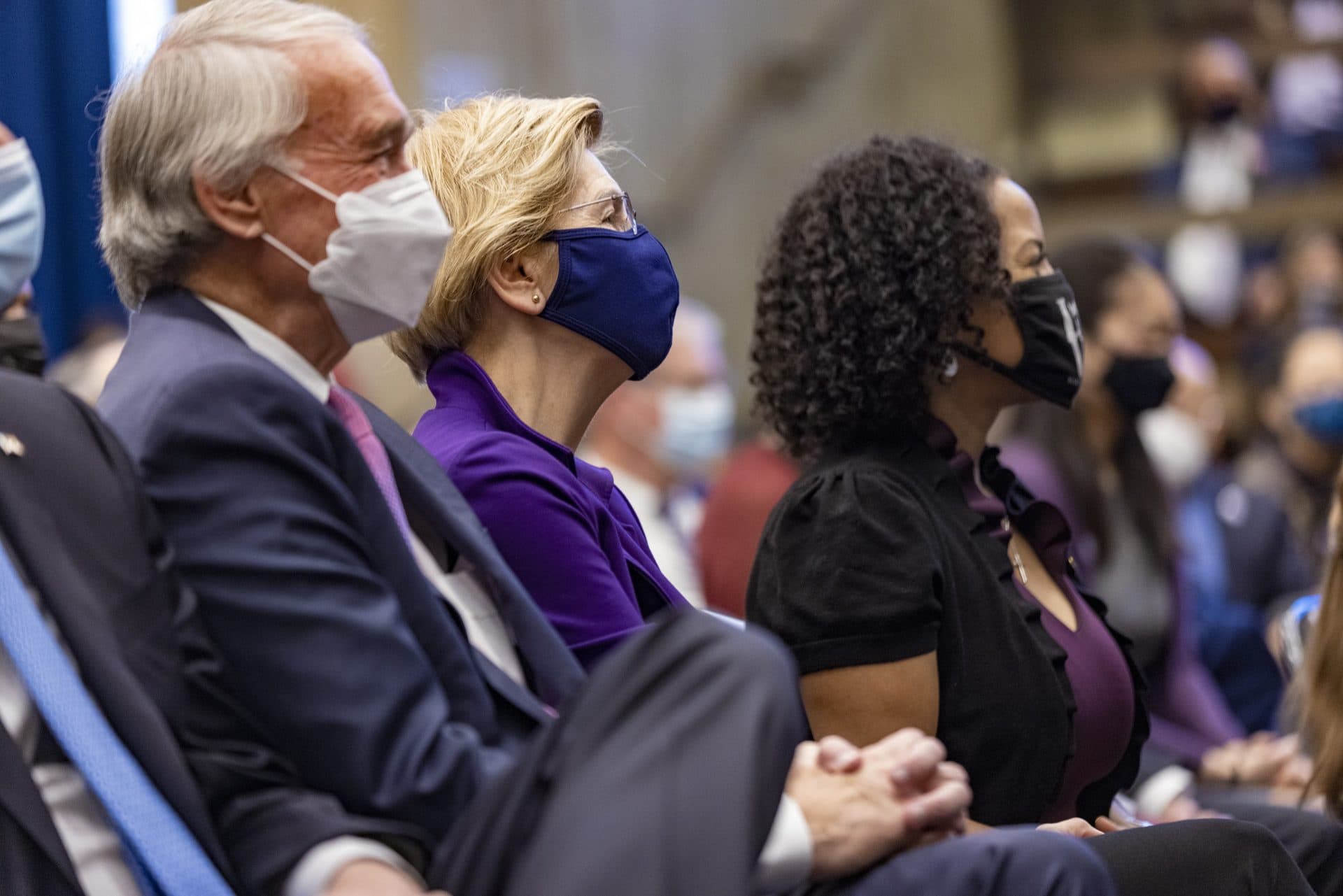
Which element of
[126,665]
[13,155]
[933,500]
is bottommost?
[933,500]

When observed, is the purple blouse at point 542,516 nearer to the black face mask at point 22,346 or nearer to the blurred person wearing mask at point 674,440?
the black face mask at point 22,346

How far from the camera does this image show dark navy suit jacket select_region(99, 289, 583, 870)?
161cm

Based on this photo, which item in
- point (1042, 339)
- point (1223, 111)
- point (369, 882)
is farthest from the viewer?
point (1223, 111)

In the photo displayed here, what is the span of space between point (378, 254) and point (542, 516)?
1.42ft

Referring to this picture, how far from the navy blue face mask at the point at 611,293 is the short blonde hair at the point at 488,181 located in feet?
0.20

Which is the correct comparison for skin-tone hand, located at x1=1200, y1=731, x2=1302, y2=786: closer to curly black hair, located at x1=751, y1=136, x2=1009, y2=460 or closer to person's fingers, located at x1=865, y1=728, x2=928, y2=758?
curly black hair, located at x1=751, y1=136, x2=1009, y2=460

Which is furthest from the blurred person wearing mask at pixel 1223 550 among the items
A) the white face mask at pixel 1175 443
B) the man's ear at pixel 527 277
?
the man's ear at pixel 527 277

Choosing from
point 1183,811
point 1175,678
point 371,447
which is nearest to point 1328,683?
point 1183,811

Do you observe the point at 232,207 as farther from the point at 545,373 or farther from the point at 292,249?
the point at 545,373

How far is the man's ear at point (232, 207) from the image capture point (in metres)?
1.79

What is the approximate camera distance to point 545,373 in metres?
2.38

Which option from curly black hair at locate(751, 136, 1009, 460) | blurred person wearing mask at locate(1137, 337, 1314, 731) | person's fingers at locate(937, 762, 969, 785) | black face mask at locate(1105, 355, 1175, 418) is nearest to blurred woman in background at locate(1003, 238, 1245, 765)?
black face mask at locate(1105, 355, 1175, 418)

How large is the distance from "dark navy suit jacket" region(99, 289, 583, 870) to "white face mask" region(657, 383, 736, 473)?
13.2 feet

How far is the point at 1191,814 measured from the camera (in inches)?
Result: 120
